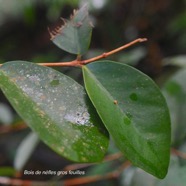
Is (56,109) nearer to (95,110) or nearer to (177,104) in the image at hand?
(95,110)

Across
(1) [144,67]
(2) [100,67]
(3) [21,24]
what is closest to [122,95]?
(2) [100,67]

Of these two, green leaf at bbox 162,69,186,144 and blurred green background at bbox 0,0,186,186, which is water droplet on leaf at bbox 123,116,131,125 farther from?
blurred green background at bbox 0,0,186,186

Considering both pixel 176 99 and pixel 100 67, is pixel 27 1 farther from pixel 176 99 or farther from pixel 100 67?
pixel 100 67

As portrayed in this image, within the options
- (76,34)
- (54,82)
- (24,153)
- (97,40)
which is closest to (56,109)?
(54,82)

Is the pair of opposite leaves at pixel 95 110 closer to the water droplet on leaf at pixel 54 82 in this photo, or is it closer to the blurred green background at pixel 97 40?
the water droplet on leaf at pixel 54 82

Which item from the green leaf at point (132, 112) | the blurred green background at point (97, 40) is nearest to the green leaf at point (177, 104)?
the blurred green background at point (97, 40)
